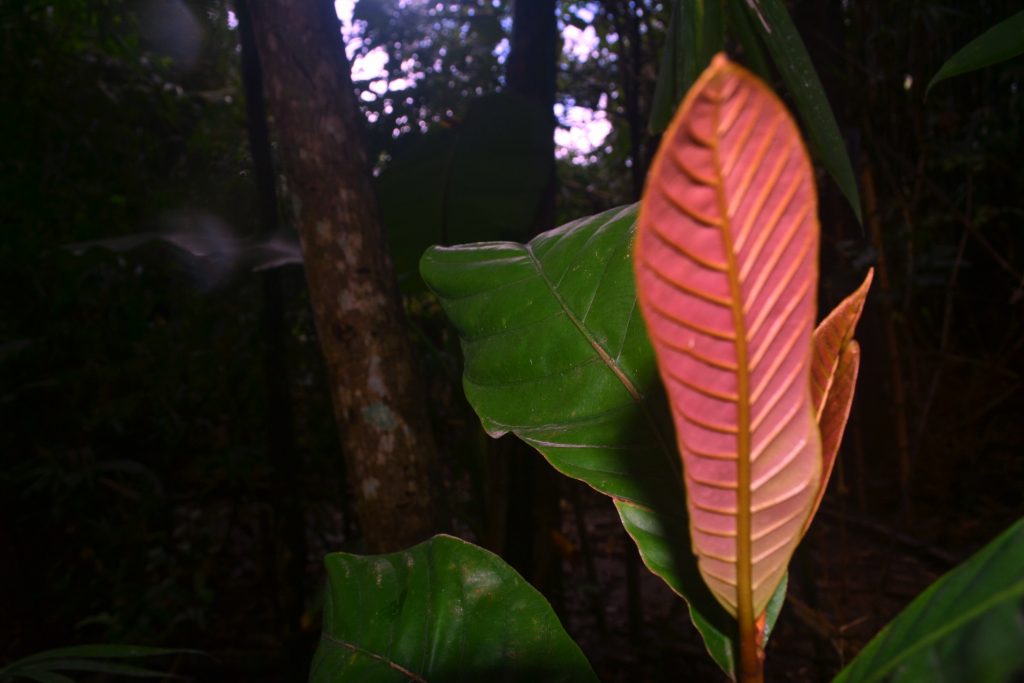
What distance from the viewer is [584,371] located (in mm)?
406

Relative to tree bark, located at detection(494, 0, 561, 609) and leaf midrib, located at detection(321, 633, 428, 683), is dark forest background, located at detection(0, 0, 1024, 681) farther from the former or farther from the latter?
leaf midrib, located at detection(321, 633, 428, 683)

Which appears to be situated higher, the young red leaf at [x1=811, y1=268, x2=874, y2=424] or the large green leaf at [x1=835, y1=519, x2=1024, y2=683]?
the young red leaf at [x1=811, y1=268, x2=874, y2=424]

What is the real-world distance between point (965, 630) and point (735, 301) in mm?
91

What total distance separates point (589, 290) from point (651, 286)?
26 cm

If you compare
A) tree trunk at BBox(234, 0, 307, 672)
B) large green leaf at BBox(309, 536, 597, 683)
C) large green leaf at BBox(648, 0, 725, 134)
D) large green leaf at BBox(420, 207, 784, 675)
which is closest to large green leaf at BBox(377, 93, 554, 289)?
tree trunk at BBox(234, 0, 307, 672)

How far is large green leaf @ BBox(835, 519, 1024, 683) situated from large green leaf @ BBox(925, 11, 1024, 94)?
12.5 inches

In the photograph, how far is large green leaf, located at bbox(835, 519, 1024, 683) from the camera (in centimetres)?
13

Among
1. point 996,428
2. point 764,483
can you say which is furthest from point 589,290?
point 996,428

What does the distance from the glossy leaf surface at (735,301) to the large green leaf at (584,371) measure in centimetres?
11

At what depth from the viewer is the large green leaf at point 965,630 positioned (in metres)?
0.13

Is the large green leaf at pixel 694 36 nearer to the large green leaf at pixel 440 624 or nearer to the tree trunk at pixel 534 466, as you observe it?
the large green leaf at pixel 440 624

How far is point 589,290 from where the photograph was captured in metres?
0.43

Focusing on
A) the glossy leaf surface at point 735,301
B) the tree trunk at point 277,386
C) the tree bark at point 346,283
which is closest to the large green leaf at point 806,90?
the glossy leaf surface at point 735,301

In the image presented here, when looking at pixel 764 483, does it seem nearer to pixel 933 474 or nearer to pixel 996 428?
pixel 933 474
